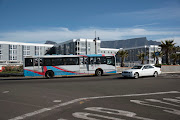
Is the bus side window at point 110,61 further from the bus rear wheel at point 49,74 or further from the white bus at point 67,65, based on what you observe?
the bus rear wheel at point 49,74

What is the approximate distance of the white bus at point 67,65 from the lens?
22031mm

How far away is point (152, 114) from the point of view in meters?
5.60

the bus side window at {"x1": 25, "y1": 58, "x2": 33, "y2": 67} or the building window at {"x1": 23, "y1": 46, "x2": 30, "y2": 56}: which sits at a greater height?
the building window at {"x1": 23, "y1": 46, "x2": 30, "y2": 56}

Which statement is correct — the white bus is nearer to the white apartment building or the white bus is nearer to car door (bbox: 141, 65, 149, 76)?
car door (bbox: 141, 65, 149, 76)

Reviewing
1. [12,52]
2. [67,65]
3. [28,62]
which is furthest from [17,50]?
[67,65]

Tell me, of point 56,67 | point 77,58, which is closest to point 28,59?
point 56,67

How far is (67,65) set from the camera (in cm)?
2272

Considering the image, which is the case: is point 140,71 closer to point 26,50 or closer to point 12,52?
point 12,52

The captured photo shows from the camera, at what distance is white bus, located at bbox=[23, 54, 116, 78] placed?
72.3 ft

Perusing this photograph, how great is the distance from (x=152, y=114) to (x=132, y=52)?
119 metres

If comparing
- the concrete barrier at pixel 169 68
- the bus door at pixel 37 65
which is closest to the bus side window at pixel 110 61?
the bus door at pixel 37 65

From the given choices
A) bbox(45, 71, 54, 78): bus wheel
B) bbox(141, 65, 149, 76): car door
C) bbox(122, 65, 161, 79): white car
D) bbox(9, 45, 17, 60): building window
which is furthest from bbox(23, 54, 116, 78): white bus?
bbox(9, 45, 17, 60): building window

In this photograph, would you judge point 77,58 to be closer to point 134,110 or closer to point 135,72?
point 135,72

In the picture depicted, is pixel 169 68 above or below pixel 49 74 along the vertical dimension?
above
